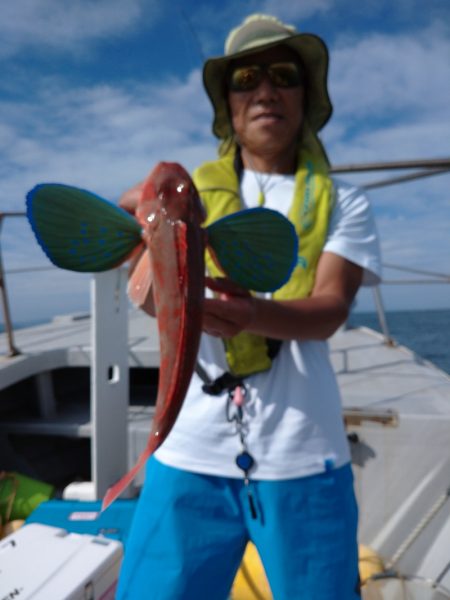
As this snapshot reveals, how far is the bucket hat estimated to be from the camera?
1444 millimetres

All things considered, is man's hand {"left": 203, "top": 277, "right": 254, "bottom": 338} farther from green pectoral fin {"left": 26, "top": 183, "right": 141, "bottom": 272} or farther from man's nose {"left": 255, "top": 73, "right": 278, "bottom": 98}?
man's nose {"left": 255, "top": 73, "right": 278, "bottom": 98}

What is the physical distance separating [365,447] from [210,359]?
5.32ft

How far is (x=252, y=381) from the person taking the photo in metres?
1.36

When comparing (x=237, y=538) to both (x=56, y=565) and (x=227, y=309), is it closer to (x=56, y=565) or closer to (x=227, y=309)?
(x=227, y=309)

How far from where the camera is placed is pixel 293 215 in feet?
4.79

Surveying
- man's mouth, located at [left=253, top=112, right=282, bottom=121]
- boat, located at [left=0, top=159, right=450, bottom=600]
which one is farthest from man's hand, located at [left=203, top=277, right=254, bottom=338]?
boat, located at [left=0, top=159, right=450, bottom=600]

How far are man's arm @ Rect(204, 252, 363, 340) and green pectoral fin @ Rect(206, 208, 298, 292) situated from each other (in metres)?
0.06

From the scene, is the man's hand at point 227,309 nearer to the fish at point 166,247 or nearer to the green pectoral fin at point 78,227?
the fish at point 166,247

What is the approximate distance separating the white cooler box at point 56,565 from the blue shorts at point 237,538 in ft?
2.18

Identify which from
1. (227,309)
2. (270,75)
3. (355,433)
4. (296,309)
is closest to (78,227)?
(227,309)

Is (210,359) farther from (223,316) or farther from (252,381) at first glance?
(223,316)

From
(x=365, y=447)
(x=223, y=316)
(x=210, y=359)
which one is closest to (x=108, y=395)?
(x=365, y=447)

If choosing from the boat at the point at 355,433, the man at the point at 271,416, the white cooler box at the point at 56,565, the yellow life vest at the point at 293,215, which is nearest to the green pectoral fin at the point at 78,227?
the man at the point at 271,416

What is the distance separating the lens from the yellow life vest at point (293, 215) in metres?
1.35
